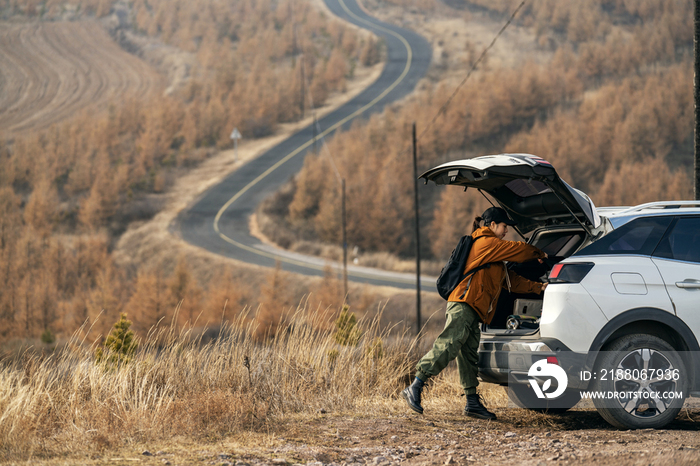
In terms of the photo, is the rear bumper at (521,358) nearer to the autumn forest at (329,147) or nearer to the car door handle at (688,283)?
the car door handle at (688,283)

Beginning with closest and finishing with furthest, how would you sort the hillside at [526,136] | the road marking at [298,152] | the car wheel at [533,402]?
1. the car wheel at [533,402]
2. the road marking at [298,152]
3. the hillside at [526,136]

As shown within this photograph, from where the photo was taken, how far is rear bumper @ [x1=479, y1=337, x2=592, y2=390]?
16.2ft

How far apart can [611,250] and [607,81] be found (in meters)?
74.6

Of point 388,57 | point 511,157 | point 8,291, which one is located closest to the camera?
point 511,157

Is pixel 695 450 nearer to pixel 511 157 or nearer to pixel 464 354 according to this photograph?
pixel 464 354

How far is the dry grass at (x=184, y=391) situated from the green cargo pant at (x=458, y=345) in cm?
113

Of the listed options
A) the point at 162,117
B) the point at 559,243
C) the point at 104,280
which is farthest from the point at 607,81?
the point at 559,243

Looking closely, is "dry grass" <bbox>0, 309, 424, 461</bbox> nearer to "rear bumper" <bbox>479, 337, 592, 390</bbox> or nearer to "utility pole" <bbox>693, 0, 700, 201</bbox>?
"rear bumper" <bbox>479, 337, 592, 390</bbox>

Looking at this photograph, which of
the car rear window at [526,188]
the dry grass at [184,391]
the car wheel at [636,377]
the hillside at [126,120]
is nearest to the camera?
the dry grass at [184,391]

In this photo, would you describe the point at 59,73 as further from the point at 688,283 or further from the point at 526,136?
the point at 688,283

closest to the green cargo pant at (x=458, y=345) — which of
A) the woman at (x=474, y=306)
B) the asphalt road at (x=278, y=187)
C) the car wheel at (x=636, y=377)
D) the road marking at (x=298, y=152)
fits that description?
the woman at (x=474, y=306)

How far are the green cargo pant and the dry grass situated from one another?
1134mm

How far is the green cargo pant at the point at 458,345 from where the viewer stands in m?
5.45

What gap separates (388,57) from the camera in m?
97.2
